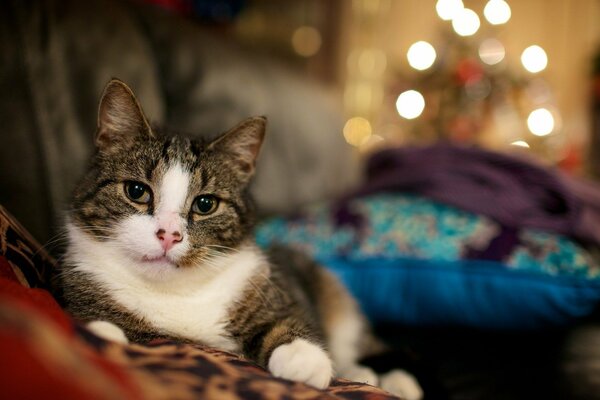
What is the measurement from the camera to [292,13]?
3.87 meters

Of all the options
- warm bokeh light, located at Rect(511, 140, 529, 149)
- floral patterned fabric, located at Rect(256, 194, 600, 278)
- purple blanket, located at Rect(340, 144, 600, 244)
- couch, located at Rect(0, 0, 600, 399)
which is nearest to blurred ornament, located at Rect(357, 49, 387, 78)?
warm bokeh light, located at Rect(511, 140, 529, 149)

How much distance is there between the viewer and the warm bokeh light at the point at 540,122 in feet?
12.3

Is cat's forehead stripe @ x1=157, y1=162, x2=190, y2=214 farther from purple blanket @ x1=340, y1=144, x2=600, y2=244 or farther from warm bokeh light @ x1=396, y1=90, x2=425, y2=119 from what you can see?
warm bokeh light @ x1=396, y1=90, x2=425, y2=119

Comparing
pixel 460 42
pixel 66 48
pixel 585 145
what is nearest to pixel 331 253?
pixel 66 48

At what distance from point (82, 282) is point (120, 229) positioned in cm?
12

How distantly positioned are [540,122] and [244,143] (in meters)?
3.52

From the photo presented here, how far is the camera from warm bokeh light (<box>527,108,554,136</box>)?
12.3 feet

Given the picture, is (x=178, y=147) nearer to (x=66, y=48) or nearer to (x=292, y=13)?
(x=66, y=48)

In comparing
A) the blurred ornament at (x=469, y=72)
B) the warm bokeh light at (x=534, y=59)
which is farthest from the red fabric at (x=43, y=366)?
the warm bokeh light at (x=534, y=59)

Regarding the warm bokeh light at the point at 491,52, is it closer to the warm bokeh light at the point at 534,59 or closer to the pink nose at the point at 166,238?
the warm bokeh light at the point at 534,59

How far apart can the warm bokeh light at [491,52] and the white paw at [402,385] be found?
3.24 meters

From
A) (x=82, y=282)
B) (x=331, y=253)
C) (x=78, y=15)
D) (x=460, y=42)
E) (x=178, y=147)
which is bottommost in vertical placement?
(x=331, y=253)

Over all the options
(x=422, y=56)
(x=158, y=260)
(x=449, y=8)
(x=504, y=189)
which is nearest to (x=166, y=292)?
(x=158, y=260)

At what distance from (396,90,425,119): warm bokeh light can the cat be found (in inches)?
124
